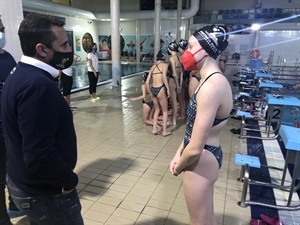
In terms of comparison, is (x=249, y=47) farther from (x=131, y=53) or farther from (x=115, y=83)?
(x=115, y=83)

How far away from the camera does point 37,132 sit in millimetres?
1048

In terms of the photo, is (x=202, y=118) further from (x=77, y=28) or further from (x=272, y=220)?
(x=77, y=28)

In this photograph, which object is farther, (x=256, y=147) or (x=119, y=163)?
(x=256, y=147)

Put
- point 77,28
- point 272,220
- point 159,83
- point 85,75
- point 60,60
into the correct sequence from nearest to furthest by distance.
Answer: point 60,60, point 272,220, point 159,83, point 85,75, point 77,28

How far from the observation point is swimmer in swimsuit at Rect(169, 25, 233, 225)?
4.19 feet

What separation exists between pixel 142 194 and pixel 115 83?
24.0ft

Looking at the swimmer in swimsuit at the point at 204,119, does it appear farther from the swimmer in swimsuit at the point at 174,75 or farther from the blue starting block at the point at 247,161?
the swimmer in swimsuit at the point at 174,75

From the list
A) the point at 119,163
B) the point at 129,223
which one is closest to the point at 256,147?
the point at 119,163

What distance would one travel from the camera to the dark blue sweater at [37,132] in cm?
104

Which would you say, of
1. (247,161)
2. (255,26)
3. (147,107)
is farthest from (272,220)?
(255,26)

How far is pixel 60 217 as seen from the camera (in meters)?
1.21

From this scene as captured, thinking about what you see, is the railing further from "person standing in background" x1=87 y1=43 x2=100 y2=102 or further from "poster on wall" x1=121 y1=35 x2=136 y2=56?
"person standing in background" x1=87 y1=43 x2=100 y2=102

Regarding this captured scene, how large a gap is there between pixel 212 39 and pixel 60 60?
796mm

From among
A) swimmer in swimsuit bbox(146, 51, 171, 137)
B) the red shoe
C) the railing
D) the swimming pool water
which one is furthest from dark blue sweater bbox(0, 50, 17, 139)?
the railing
